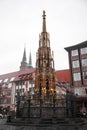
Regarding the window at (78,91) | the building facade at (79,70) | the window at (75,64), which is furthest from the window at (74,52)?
the window at (78,91)

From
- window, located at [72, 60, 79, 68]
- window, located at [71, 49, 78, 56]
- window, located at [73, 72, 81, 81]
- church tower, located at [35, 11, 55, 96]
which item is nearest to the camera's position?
church tower, located at [35, 11, 55, 96]

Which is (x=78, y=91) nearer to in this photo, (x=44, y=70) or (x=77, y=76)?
(x=77, y=76)

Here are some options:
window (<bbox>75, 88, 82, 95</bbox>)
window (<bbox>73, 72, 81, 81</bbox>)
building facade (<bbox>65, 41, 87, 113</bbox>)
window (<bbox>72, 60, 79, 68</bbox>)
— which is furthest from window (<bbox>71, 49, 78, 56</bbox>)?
window (<bbox>75, 88, 82, 95</bbox>)

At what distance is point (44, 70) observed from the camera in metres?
14.8

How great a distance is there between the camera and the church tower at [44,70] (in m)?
14.3

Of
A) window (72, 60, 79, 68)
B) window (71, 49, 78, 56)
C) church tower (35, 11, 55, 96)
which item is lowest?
church tower (35, 11, 55, 96)

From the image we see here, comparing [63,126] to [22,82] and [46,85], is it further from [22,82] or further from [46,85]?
[22,82]

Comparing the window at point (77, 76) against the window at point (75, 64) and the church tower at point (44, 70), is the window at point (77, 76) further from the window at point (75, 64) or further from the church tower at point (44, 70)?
the church tower at point (44, 70)

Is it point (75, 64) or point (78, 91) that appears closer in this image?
point (78, 91)

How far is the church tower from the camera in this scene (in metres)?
14.3

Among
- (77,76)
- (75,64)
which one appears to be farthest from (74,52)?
(77,76)

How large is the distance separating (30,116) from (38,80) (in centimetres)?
357

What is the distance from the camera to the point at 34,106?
1247cm

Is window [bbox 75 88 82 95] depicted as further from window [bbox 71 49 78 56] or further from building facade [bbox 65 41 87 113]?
window [bbox 71 49 78 56]
